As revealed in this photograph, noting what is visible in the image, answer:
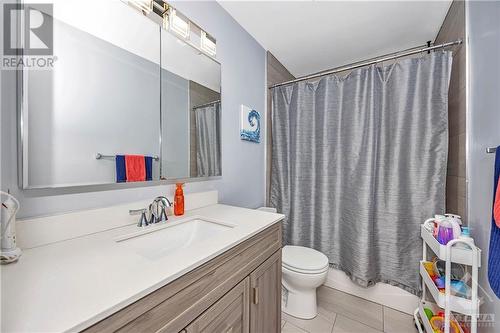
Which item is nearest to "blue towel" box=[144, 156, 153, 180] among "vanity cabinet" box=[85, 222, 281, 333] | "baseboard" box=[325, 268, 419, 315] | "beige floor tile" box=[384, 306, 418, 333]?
"vanity cabinet" box=[85, 222, 281, 333]

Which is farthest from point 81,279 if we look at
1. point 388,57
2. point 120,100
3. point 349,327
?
point 388,57

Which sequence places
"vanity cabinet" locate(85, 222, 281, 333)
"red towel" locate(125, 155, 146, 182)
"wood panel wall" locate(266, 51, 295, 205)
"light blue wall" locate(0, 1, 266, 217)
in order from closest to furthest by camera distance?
"vanity cabinet" locate(85, 222, 281, 333)
"light blue wall" locate(0, 1, 266, 217)
"red towel" locate(125, 155, 146, 182)
"wood panel wall" locate(266, 51, 295, 205)

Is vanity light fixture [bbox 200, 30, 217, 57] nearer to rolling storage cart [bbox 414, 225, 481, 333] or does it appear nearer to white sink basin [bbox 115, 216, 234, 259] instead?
white sink basin [bbox 115, 216, 234, 259]

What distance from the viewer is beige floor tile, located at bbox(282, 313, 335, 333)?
4.74 ft

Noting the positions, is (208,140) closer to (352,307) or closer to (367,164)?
(367,164)

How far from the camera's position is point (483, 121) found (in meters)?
1.07

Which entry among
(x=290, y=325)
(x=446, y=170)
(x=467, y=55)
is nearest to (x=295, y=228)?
(x=290, y=325)

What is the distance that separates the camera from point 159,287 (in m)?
0.53

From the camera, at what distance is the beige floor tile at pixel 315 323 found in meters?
1.44

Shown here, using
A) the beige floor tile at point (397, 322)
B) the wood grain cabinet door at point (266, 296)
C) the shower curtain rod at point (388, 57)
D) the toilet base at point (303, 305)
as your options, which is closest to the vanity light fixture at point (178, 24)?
the shower curtain rod at point (388, 57)

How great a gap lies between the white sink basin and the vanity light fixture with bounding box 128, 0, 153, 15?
111 centimetres

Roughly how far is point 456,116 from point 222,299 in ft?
6.12

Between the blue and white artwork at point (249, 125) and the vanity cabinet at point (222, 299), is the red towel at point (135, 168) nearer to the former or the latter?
the vanity cabinet at point (222, 299)

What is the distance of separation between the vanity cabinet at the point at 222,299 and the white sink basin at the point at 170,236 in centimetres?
17
